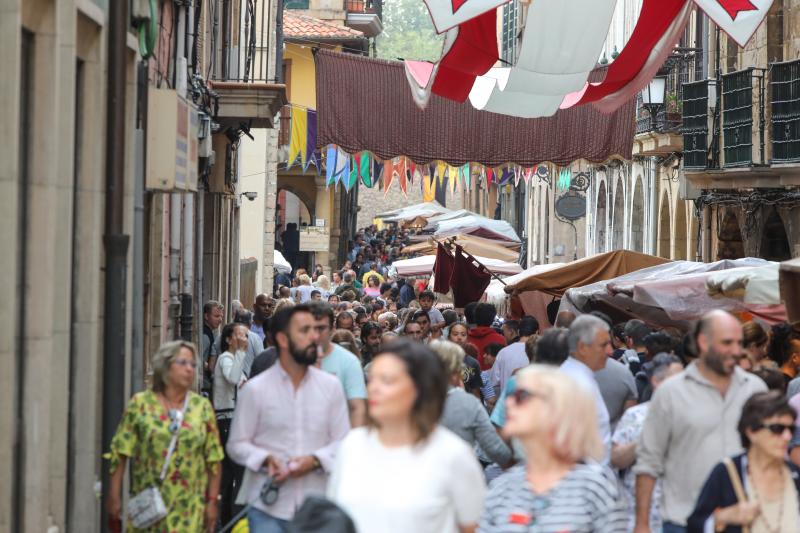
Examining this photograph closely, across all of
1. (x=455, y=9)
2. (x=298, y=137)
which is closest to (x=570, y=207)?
(x=298, y=137)

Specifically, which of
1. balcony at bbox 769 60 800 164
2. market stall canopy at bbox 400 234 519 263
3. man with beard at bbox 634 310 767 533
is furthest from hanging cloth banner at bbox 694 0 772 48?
market stall canopy at bbox 400 234 519 263

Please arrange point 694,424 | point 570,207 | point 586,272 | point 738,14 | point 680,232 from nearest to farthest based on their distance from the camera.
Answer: point 694,424 < point 738,14 < point 586,272 < point 680,232 < point 570,207

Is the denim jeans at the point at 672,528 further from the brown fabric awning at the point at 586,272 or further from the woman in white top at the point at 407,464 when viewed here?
the brown fabric awning at the point at 586,272

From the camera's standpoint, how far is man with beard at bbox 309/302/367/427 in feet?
27.7

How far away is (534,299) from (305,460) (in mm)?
14351

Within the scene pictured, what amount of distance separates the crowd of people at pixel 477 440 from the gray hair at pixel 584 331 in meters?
0.01

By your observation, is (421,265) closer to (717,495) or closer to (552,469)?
(717,495)

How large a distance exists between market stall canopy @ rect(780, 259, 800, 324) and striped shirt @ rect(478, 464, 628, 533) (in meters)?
5.66

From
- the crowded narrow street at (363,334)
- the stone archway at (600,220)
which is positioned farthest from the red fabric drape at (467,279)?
the stone archway at (600,220)

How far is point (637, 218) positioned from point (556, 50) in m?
23.5

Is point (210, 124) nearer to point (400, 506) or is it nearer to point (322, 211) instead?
point (400, 506)

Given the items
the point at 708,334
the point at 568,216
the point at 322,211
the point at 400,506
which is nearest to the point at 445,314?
the point at 708,334

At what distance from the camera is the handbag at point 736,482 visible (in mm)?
5973

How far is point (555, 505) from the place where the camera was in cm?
537
